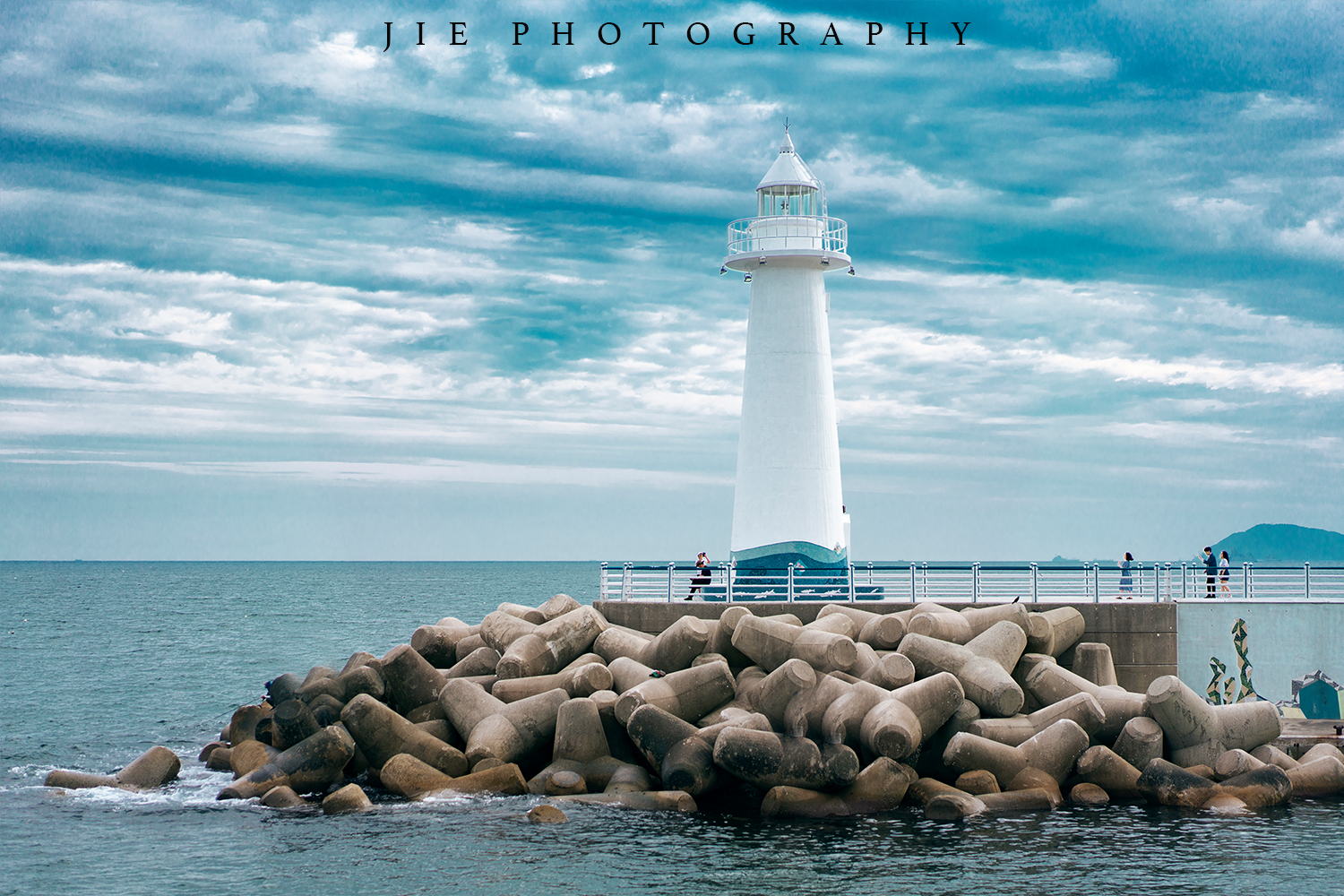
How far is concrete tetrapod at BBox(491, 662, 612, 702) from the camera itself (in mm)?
19078

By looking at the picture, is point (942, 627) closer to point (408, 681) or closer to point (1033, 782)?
point (1033, 782)

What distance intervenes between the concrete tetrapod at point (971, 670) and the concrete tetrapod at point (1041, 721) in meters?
0.24

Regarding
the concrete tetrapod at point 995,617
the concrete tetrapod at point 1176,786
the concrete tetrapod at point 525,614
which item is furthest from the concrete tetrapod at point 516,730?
→ the concrete tetrapod at point 1176,786

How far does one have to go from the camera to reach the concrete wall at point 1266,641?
21.5m

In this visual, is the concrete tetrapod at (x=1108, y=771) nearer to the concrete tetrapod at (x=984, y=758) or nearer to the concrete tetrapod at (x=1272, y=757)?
the concrete tetrapod at (x=984, y=758)

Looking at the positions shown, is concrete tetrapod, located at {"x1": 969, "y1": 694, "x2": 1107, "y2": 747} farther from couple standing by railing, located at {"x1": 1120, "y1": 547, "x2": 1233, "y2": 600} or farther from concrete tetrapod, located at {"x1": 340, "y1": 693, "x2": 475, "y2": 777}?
concrete tetrapod, located at {"x1": 340, "y1": 693, "x2": 475, "y2": 777}

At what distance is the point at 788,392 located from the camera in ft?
83.8

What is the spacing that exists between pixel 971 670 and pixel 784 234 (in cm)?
1053

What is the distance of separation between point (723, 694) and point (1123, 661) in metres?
7.24

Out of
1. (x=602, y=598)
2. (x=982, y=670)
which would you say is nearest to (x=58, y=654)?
(x=602, y=598)

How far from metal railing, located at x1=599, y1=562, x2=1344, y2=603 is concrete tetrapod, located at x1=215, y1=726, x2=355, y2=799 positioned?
20.1ft

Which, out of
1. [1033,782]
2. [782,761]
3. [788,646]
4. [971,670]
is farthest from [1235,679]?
[782,761]

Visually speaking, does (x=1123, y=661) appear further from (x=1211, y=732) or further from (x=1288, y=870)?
(x=1288, y=870)

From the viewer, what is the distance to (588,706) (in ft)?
59.4
